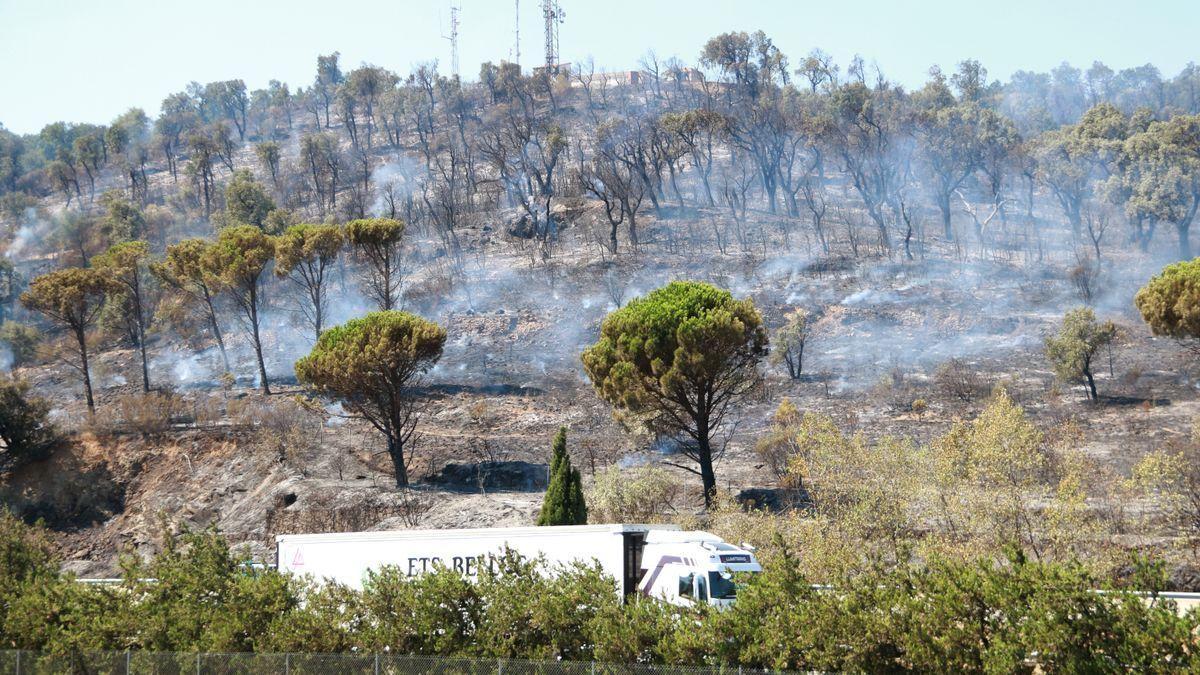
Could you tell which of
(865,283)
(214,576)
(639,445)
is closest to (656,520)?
(639,445)

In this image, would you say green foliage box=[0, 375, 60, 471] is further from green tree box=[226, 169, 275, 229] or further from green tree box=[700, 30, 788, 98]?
green tree box=[700, 30, 788, 98]

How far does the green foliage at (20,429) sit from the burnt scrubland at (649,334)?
0.16m

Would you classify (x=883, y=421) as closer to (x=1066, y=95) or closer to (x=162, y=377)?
(x=162, y=377)

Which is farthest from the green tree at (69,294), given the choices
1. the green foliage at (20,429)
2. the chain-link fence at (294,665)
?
the chain-link fence at (294,665)

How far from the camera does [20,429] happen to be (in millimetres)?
48500

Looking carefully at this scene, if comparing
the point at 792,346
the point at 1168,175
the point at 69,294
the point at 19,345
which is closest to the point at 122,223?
the point at 19,345

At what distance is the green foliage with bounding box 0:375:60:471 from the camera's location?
48250mm

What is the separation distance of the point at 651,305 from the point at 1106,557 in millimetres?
18467

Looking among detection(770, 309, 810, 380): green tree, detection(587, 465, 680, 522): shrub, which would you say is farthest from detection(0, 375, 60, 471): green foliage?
detection(770, 309, 810, 380): green tree

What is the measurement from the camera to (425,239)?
8594cm

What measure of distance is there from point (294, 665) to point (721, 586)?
27.6ft

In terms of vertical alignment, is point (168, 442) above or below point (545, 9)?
below

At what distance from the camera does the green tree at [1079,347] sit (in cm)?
4938

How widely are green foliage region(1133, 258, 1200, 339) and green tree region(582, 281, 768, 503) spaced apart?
16159 millimetres
